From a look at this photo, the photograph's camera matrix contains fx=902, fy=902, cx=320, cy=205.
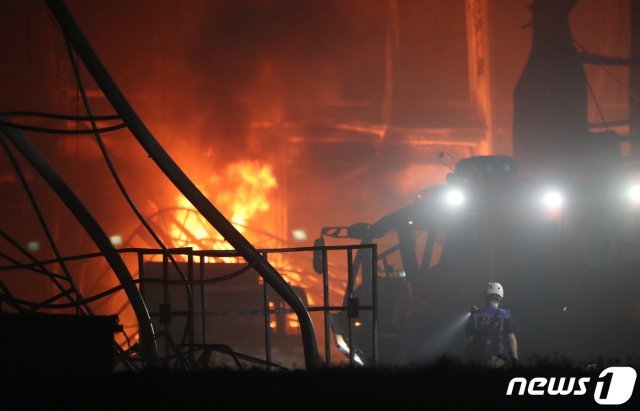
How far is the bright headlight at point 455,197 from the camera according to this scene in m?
12.7

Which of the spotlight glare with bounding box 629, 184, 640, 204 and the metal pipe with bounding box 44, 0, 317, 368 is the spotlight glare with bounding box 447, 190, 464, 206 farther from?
the metal pipe with bounding box 44, 0, 317, 368

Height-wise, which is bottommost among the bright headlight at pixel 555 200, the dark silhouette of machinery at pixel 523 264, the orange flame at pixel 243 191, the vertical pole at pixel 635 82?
the dark silhouette of machinery at pixel 523 264

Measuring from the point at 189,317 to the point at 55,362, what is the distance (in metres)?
2.26

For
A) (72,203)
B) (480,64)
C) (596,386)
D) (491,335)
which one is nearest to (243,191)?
(480,64)

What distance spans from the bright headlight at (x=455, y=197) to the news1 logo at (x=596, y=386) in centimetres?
611

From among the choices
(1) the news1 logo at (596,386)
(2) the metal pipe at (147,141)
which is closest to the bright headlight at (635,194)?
(2) the metal pipe at (147,141)

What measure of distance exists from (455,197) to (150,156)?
5519 mm

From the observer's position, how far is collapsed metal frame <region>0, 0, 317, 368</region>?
327 inches

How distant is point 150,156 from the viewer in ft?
27.9

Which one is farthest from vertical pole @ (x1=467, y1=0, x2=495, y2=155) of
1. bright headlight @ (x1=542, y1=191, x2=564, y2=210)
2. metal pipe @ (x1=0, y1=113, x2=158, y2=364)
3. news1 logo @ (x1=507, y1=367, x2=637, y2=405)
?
news1 logo @ (x1=507, y1=367, x2=637, y2=405)

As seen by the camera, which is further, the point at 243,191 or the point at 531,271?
the point at 243,191

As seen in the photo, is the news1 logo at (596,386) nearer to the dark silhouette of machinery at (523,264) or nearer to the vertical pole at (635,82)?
the dark silhouette of machinery at (523,264)

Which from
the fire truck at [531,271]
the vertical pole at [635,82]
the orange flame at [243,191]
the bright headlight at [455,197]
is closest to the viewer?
the fire truck at [531,271]

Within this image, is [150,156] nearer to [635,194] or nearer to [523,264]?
[523,264]
